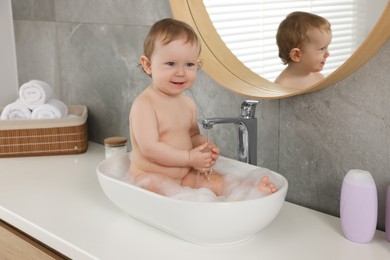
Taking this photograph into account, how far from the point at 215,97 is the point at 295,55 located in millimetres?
342

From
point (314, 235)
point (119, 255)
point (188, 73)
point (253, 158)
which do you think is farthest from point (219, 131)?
point (119, 255)

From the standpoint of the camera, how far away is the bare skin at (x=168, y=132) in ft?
3.99

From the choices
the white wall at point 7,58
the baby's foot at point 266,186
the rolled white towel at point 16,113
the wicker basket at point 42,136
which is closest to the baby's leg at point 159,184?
the baby's foot at point 266,186

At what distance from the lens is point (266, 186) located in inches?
45.2

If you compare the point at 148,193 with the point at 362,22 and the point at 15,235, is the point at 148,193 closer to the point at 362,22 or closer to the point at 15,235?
the point at 15,235

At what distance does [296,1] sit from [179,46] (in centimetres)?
30

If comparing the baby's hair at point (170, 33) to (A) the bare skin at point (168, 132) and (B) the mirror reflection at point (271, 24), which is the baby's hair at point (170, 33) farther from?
(B) the mirror reflection at point (271, 24)

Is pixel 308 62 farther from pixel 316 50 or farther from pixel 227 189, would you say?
pixel 227 189

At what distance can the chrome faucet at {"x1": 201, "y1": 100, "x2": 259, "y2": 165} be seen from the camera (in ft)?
4.30

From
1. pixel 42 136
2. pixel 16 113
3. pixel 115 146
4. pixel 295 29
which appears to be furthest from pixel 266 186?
pixel 16 113

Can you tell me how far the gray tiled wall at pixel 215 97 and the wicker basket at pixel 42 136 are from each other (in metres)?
0.14

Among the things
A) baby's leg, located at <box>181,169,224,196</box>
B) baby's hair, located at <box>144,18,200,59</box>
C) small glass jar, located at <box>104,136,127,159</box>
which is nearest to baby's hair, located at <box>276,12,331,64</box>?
baby's hair, located at <box>144,18,200,59</box>

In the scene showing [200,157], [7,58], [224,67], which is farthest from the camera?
[7,58]

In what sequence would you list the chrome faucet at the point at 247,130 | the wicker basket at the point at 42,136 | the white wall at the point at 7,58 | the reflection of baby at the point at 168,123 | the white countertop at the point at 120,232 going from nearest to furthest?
the white countertop at the point at 120,232 < the reflection of baby at the point at 168,123 < the chrome faucet at the point at 247,130 < the wicker basket at the point at 42,136 < the white wall at the point at 7,58
